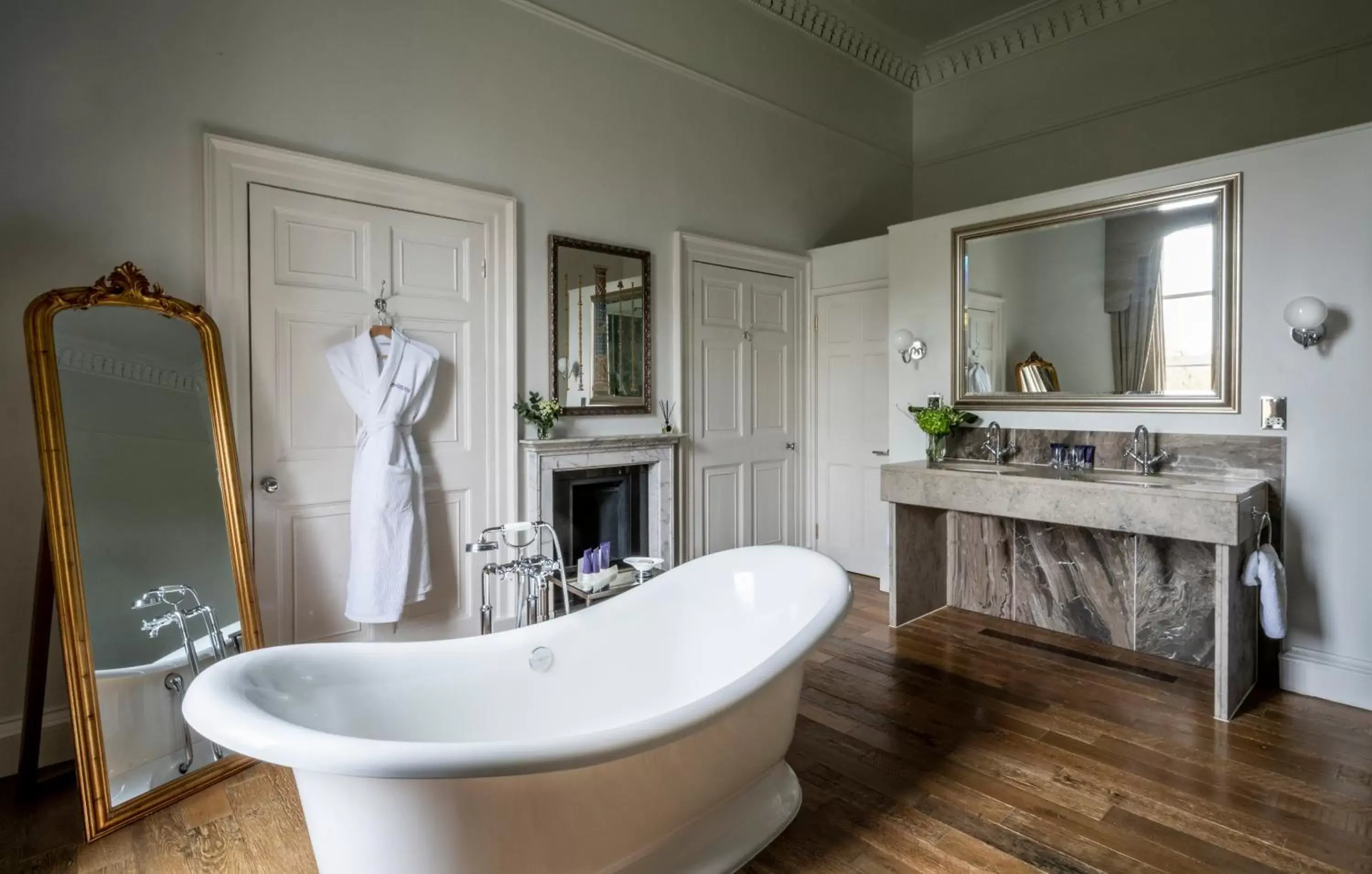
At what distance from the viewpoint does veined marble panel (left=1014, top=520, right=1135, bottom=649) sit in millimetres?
3166

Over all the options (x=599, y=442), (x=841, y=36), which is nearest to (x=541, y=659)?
(x=599, y=442)

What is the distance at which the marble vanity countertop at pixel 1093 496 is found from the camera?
2439 millimetres

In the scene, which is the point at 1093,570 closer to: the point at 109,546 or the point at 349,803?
the point at 349,803

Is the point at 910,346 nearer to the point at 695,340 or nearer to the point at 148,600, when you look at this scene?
the point at 695,340

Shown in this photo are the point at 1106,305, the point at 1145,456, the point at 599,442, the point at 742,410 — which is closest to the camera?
the point at 1145,456

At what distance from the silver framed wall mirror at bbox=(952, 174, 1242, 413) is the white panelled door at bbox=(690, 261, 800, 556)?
3.77 ft

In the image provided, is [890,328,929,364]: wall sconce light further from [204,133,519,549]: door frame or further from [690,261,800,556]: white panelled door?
[204,133,519,549]: door frame

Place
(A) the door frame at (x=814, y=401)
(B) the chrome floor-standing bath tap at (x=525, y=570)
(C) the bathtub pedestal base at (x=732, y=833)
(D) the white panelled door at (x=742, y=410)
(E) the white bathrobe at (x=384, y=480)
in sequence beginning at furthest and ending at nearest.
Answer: (A) the door frame at (x=814, y=401), (D) the white panelled door at (x=742, y=410), (E) the white bathrobe at (x=384, y=480), (B) the chrome floor-standing bath tap at (x=525, y=570), (C) the bathtub pedestal base at (x=732, y=833)

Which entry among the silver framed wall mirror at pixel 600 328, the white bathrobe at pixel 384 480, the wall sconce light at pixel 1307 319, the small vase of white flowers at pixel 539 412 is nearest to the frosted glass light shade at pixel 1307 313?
the wall sconce light at pixel 1307 319

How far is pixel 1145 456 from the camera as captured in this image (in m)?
3.01

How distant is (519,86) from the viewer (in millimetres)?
3199

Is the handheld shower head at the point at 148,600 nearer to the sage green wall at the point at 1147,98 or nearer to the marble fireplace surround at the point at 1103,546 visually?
the marble fireplace surround at the point at 1103,546

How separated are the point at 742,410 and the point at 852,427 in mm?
739

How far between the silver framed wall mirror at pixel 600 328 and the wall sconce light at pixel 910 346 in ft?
4.50
